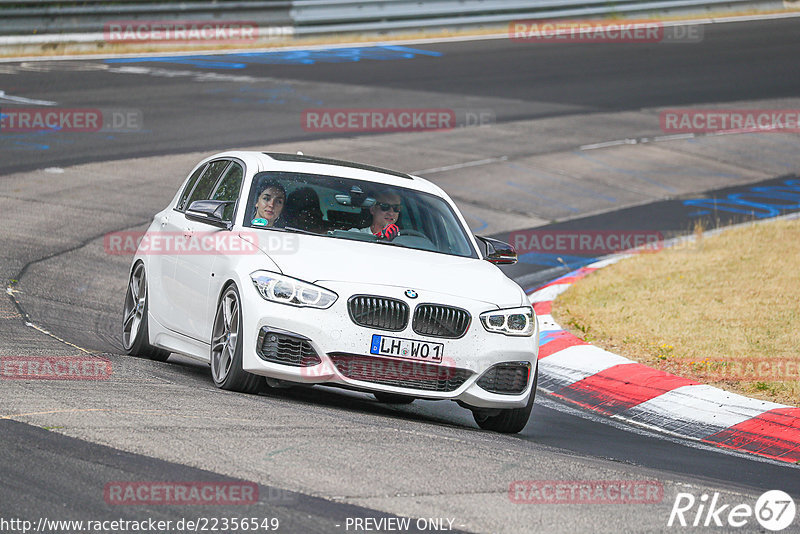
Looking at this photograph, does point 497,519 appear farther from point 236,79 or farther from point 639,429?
point 236,79

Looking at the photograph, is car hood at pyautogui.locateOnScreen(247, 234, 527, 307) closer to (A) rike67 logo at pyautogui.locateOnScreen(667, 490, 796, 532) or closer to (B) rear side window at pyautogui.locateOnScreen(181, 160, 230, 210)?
(B) rear side window at pyautogui.locateOnScreen(181, 160, 230, 210)

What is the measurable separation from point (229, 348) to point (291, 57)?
71.8 feet

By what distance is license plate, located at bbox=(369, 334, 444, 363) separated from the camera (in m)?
7.43

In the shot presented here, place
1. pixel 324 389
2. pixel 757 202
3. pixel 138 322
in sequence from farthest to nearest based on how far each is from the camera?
pixel 757 202, pixel 138 322, pixel 324 389

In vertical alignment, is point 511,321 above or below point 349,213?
below

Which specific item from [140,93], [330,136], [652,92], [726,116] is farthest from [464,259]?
[652,92]

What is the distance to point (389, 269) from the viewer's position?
7.71 m

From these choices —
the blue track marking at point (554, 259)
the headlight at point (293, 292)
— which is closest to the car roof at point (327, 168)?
the headlight at point (293, 292)

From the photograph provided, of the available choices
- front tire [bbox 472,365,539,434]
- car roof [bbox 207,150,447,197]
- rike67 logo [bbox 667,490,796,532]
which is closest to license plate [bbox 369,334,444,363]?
front tire [bbox 472,365,539,434]

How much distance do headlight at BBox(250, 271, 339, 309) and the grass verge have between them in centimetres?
364

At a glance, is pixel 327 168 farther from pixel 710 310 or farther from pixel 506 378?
pixel 710 310

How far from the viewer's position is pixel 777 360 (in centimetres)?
998

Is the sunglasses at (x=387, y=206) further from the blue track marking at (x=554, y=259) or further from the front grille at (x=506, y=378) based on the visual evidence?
the blue track marking at (x=554, y=259)

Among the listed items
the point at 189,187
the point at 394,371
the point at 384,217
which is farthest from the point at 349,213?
the point at 189,187
